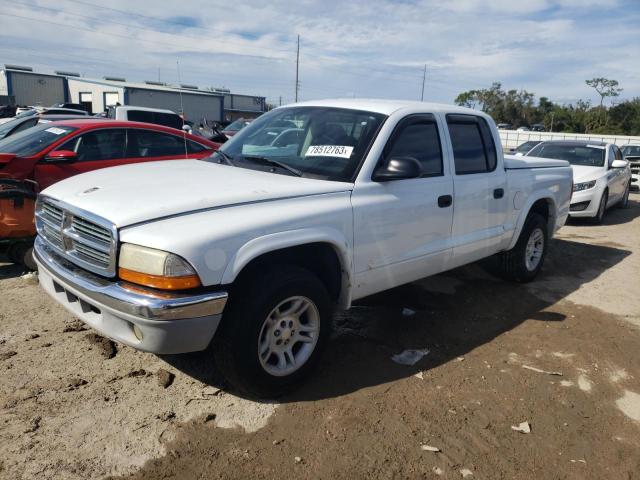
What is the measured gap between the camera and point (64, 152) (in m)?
5.66

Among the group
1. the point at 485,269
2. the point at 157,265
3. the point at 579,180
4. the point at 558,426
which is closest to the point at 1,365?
the point at 157,265

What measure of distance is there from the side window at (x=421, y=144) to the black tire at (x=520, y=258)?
199 cm

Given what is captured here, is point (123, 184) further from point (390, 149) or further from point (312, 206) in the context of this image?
point (390, 149)

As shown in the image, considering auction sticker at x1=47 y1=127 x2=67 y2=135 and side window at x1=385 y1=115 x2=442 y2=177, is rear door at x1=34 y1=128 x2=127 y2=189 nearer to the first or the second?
auction sticker at x1=47 y1=127 x2=67 y2=135

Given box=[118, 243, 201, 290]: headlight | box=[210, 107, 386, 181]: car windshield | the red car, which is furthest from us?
the red car

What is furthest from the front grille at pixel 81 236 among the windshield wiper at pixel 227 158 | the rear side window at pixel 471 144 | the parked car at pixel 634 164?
the parked car at pixel 634 164

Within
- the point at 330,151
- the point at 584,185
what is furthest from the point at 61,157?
the point at 584,185

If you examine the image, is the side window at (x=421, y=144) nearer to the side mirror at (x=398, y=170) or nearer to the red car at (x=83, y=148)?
the side mirror at (x=398, y=170)

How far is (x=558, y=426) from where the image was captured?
3.23 m

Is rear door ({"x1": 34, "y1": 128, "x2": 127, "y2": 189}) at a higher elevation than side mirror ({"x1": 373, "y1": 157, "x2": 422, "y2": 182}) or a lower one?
lower

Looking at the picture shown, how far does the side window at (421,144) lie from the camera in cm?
394

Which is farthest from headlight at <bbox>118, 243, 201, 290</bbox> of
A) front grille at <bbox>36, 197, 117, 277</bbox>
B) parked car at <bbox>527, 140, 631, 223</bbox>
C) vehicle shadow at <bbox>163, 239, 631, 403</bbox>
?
parked car at <bbox>527, 140, 631, 223</bbox>

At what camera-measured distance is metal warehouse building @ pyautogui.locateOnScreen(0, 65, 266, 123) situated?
4331cm

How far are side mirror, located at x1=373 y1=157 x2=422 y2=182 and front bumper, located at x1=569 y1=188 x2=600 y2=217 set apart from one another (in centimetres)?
757
